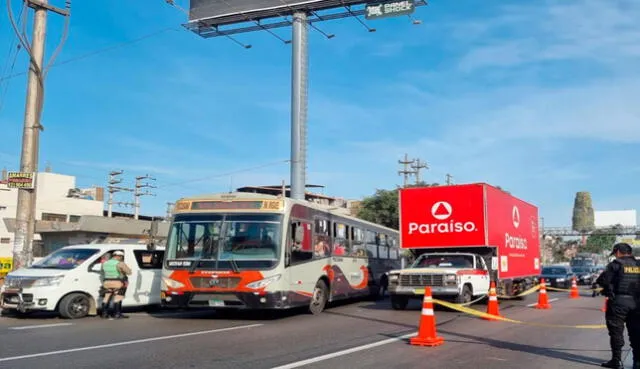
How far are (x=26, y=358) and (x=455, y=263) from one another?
11657 mm

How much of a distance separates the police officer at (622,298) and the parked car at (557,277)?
80.2 feet

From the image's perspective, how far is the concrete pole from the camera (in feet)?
57.1

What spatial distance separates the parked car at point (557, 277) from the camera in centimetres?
3158

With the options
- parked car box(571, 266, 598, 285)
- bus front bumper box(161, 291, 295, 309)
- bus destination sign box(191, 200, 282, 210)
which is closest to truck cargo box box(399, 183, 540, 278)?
bus destination sign box(191, 200, 282, 210)

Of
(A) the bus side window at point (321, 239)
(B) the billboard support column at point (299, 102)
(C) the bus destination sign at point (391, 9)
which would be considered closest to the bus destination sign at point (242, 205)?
(A) the bus side window at point (321, 239)

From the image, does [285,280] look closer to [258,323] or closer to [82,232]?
[258,323]

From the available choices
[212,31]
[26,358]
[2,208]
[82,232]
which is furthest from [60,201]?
[26,358]

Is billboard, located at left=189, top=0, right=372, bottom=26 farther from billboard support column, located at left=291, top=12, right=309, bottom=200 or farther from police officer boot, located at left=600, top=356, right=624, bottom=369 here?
police officer boot, located at left=600, top=356, right=624, bottom=369

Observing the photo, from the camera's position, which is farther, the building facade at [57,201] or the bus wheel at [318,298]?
the building facade at [57,201]

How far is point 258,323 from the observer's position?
522 inches

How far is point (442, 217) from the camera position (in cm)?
1809

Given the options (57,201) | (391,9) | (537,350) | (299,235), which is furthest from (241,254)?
(57,201)

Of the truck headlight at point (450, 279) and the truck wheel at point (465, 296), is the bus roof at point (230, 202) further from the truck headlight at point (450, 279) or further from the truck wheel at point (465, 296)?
the truck wheel at point (465, 296)

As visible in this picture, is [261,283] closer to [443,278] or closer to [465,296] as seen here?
[443,278]
